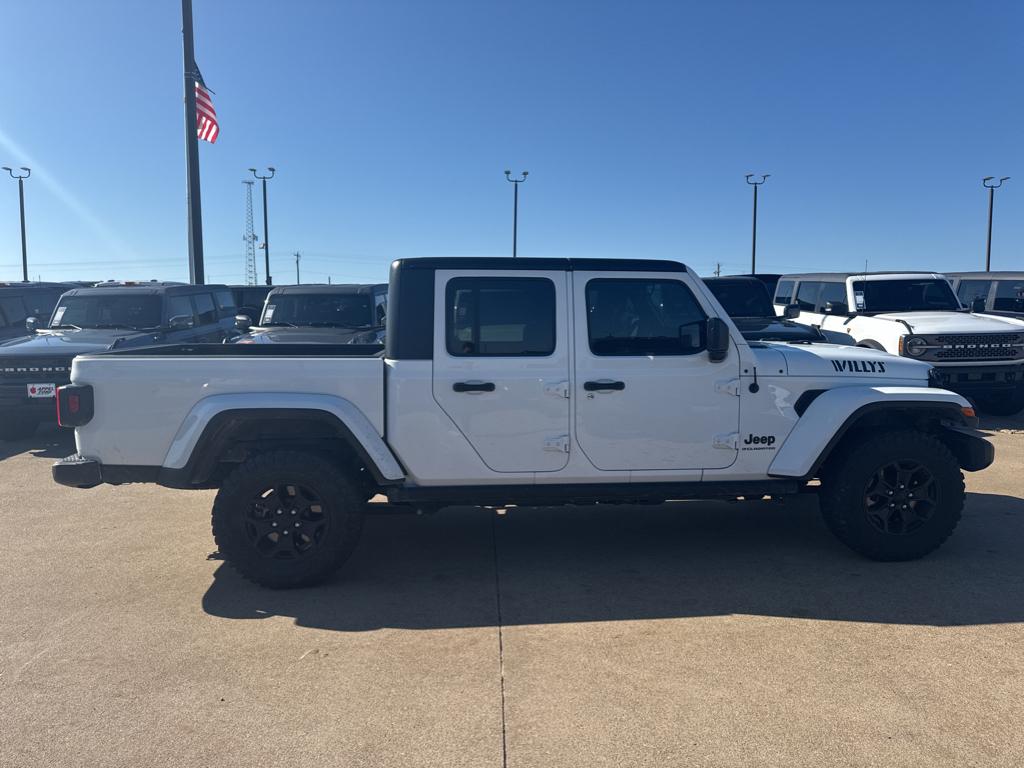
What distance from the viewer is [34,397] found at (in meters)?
8.83

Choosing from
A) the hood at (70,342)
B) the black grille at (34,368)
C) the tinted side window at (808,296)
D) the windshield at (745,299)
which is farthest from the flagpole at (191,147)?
the tinted side window at (808,296)

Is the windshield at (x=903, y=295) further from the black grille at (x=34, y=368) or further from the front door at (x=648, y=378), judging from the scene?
the black grille at (x=34, y=368)

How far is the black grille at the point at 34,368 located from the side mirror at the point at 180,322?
1887mm

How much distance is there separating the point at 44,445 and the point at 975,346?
36.4 ft

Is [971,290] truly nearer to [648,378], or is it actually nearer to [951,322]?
[951,322]

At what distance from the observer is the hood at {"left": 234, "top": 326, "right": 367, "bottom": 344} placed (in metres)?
10.2

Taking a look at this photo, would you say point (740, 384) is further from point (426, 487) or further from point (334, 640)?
point (334, 640)

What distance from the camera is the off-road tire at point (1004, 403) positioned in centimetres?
1053

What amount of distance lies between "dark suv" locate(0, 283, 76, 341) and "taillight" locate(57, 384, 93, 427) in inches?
315

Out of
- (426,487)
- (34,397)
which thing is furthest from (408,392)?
(34,397)

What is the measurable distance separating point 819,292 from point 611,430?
8624mm

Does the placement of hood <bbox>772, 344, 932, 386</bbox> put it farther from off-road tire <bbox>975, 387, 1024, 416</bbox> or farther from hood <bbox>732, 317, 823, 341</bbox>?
off-road tire <bbox>975, 387, 1024, 416</bbox>

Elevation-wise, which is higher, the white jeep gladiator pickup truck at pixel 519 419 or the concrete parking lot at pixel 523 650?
the white jeep gladiator pickup truck at pixel 519 419

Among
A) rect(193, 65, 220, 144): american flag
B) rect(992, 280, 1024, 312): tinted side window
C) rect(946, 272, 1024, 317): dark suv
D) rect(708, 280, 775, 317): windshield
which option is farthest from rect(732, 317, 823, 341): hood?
rect(193, 65, 220, 144): american flag
